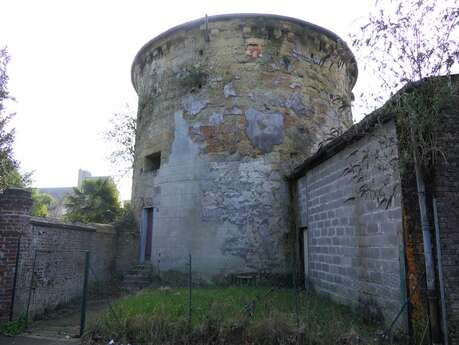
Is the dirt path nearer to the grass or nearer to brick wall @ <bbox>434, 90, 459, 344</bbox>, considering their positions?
the grass

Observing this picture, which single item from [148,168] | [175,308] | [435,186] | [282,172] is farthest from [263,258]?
[435,186]

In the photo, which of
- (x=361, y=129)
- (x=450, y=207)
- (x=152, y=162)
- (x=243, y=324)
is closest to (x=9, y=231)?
(x=243, y=324)

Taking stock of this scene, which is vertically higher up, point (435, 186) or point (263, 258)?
point (435, 186)

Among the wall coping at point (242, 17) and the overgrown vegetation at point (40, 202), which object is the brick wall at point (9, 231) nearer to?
the wall coping at point (242, 17)

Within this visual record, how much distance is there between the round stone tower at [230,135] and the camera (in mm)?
10367

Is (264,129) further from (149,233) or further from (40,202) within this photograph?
(40,202)

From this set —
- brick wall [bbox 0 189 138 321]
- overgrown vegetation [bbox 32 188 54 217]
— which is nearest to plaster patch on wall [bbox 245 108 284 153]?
brick wall [bbox 0 189 138 321]

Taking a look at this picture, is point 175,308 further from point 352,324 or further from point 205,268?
point 205,268

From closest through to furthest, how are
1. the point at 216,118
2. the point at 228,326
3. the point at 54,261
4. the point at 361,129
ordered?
the point at 228,326
the point at 361,129
the point at 54,261
the point at 216,118

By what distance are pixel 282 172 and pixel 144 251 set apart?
531cm

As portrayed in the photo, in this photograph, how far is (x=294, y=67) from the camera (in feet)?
38.1

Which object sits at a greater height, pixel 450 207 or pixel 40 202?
pixel 40 202

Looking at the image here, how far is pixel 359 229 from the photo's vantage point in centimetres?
668

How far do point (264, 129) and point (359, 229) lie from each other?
16.2 feet
